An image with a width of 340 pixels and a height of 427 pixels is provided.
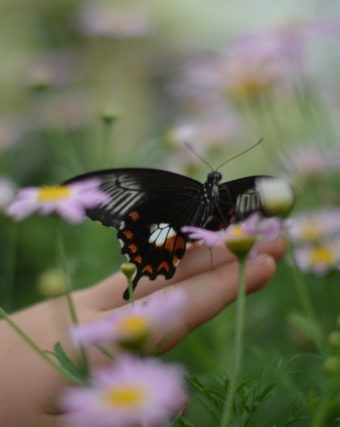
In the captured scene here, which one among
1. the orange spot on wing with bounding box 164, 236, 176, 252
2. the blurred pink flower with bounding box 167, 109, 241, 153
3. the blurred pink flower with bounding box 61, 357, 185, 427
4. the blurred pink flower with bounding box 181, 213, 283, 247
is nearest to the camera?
the blurred pink flower with bounding box 61, 357, 185, 427

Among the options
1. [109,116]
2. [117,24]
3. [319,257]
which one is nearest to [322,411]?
[319,257]

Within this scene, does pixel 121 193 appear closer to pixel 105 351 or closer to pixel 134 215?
pixel 134 215

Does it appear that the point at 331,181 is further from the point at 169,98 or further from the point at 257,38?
the point at 169,98

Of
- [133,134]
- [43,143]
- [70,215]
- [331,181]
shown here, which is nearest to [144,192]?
[70,215]

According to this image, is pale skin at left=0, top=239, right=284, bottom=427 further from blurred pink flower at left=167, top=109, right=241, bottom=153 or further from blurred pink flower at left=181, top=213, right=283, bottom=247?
blurred pink flower at left=167, top=109, right=241, bottom=153

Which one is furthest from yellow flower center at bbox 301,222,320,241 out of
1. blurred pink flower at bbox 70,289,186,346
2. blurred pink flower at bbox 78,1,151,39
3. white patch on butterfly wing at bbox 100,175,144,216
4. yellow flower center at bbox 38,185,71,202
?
blurred pink flower at bbox 78,1,151,39
